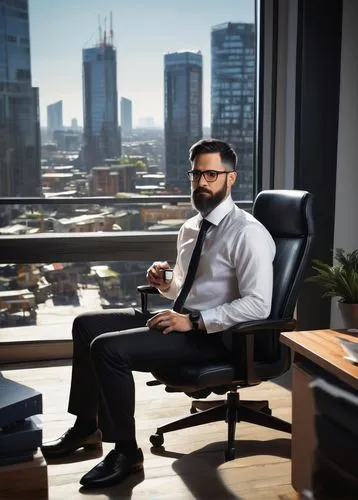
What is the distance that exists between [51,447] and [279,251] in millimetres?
1118

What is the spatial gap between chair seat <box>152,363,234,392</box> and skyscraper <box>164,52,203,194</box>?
1721mm

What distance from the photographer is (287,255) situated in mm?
2639

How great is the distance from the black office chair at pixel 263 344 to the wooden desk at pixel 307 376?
23 cm

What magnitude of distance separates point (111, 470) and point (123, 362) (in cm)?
37

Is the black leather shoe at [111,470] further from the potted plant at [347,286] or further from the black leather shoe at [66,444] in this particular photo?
the potted plant at [347,286]

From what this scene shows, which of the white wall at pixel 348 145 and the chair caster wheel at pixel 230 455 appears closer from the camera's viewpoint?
the chair caster wheel at pixel 230 455

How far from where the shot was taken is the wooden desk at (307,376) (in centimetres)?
197


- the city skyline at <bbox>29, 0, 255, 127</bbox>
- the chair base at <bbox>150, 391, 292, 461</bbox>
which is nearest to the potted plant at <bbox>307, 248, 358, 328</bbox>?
the chair base at <bbox>150, 391, 292, 461</bbox>

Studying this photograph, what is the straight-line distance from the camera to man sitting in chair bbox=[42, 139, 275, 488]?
2.41 m

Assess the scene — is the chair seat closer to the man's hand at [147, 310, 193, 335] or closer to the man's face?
the man's hand at [147, 310, 193, 335]

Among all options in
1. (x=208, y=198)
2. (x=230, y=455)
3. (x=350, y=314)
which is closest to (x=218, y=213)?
(x=208, y=198)

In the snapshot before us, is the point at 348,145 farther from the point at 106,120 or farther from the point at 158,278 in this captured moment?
the point at 158,278

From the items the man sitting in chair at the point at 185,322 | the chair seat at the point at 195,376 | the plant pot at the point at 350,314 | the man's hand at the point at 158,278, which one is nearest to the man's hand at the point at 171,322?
the man sitting in chair at the point at 185,322

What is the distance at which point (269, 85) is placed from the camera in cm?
388
